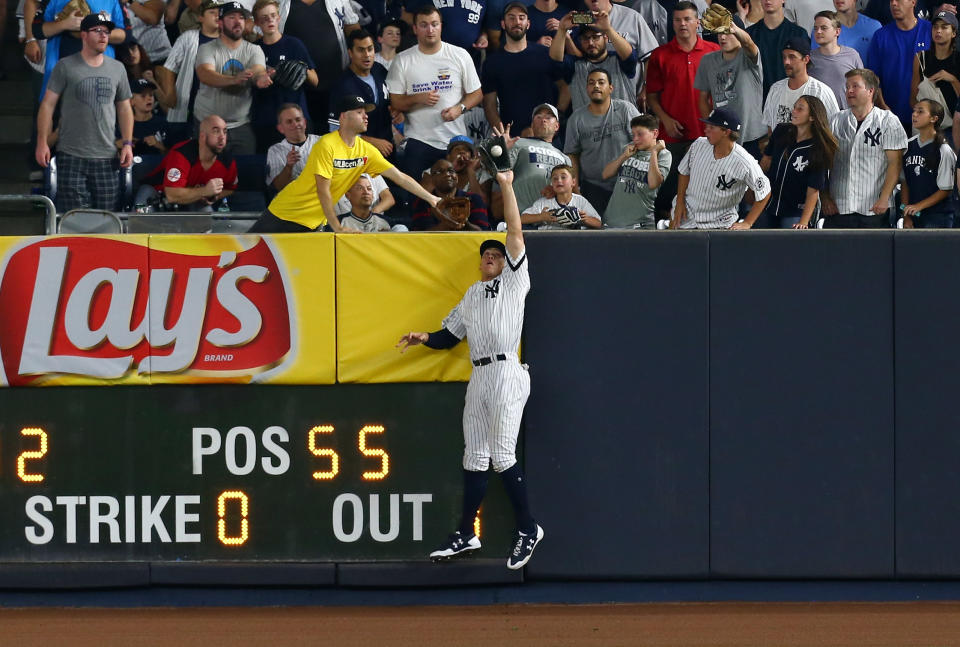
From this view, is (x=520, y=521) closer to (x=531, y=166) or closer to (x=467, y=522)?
(x=467, y=522)

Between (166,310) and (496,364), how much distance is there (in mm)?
2343

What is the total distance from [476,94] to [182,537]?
548cm

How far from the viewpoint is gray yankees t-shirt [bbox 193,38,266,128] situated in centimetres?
1362

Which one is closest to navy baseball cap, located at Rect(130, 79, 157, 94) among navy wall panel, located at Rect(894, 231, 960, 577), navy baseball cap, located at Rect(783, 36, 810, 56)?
navy baseball cap, located at Rect(783, 36, 810, 56)

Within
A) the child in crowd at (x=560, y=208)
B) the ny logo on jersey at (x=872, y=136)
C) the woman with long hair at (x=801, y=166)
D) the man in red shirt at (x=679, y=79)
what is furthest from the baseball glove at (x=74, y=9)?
the ny logo on jersey at (x=872, y=136)

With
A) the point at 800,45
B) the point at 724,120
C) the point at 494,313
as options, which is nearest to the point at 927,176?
the point at 800,45

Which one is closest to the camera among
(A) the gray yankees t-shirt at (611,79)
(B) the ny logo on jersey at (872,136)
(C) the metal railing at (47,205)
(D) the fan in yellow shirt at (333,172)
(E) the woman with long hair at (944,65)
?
(C) the metal railing at (47,205)

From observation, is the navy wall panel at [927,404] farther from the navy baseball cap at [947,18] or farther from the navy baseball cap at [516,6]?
the navy baseball cap at [516,6]

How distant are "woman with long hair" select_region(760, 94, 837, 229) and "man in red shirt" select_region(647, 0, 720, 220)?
197 centimetres

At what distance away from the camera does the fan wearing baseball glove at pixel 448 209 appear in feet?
36.0

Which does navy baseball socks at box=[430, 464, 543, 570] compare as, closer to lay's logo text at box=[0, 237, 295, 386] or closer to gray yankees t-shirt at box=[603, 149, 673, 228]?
lay's logo text at box=[0, 237, 295, 386]

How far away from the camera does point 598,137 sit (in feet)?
42.7

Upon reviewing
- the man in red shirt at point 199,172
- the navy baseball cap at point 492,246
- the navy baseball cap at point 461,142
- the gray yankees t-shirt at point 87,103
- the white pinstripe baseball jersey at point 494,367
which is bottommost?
the white pinstripe baseball jersey at point 494,367

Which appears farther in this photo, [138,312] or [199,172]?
[199,172]
